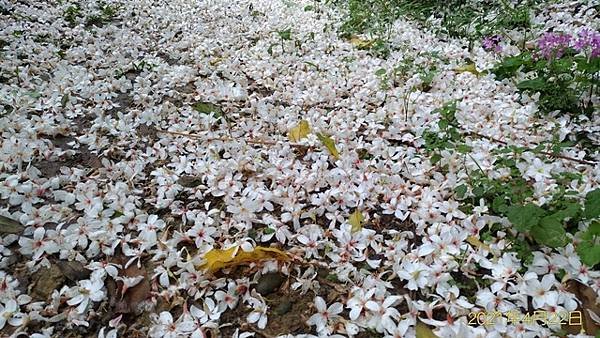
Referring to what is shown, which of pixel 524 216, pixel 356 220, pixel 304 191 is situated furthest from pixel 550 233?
pixel 304 191

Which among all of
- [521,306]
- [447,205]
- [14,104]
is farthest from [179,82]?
[521,306]

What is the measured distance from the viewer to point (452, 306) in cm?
183

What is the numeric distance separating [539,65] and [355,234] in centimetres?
210

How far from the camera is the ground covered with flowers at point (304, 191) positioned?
1851 mm

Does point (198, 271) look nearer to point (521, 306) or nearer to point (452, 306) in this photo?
point (452, 306)

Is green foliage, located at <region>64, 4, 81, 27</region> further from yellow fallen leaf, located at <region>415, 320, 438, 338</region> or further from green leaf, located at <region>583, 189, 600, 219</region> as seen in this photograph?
green leaf, located at <region>583, 189, 600, 219</region>

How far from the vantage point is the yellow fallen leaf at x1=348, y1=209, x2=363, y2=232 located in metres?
2.26

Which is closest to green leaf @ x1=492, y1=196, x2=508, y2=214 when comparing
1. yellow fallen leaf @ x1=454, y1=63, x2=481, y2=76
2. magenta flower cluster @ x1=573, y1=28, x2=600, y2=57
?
magenta flower cluster @ x1=573, y1=28, x2=600, y2=57

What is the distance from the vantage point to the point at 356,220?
90.3 inches

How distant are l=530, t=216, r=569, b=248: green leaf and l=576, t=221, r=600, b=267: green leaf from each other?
7 centimetres

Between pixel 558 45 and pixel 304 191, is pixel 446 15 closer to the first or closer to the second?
pixel 558 45

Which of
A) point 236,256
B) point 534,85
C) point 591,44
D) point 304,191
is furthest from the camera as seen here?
point 534,85

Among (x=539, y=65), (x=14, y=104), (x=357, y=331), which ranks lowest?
(x=357, y=331)

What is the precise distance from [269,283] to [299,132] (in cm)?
133
